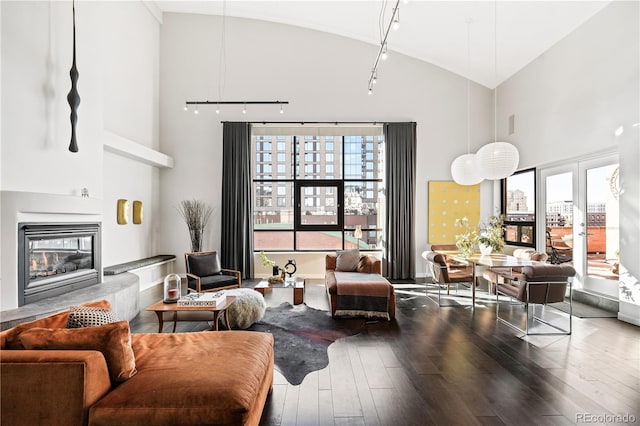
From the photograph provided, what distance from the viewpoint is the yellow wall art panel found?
7.46m

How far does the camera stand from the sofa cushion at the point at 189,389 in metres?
1.65

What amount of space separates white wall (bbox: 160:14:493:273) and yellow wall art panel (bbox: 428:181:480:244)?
1.28 meters

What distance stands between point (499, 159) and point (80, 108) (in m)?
5.32

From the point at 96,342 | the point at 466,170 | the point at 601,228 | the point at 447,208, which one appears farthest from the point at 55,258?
the point at 601,228

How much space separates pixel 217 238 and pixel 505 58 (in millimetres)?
6671

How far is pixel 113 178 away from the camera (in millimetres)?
5797

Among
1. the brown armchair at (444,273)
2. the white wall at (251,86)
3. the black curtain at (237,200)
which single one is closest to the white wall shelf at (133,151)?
the white wall at (251,86)

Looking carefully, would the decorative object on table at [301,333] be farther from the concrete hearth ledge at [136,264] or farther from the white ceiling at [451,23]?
the white ceiling at [451,23]

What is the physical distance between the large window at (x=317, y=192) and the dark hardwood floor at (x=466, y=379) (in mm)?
3441

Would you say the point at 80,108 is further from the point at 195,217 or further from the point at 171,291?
the point at 195,217

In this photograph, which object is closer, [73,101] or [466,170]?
[73,101]

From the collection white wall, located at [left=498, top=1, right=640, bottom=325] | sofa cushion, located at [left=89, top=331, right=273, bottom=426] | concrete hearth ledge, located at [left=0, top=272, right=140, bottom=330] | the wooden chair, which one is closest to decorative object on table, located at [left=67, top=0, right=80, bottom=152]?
concrete hearth ledge, located at [left=0, top=272, right=140, bottom=330]

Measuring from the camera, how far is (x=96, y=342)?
72.1 inches

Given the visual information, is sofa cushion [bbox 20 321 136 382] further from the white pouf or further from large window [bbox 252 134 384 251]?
large window [bbox 252 134 384 251]
